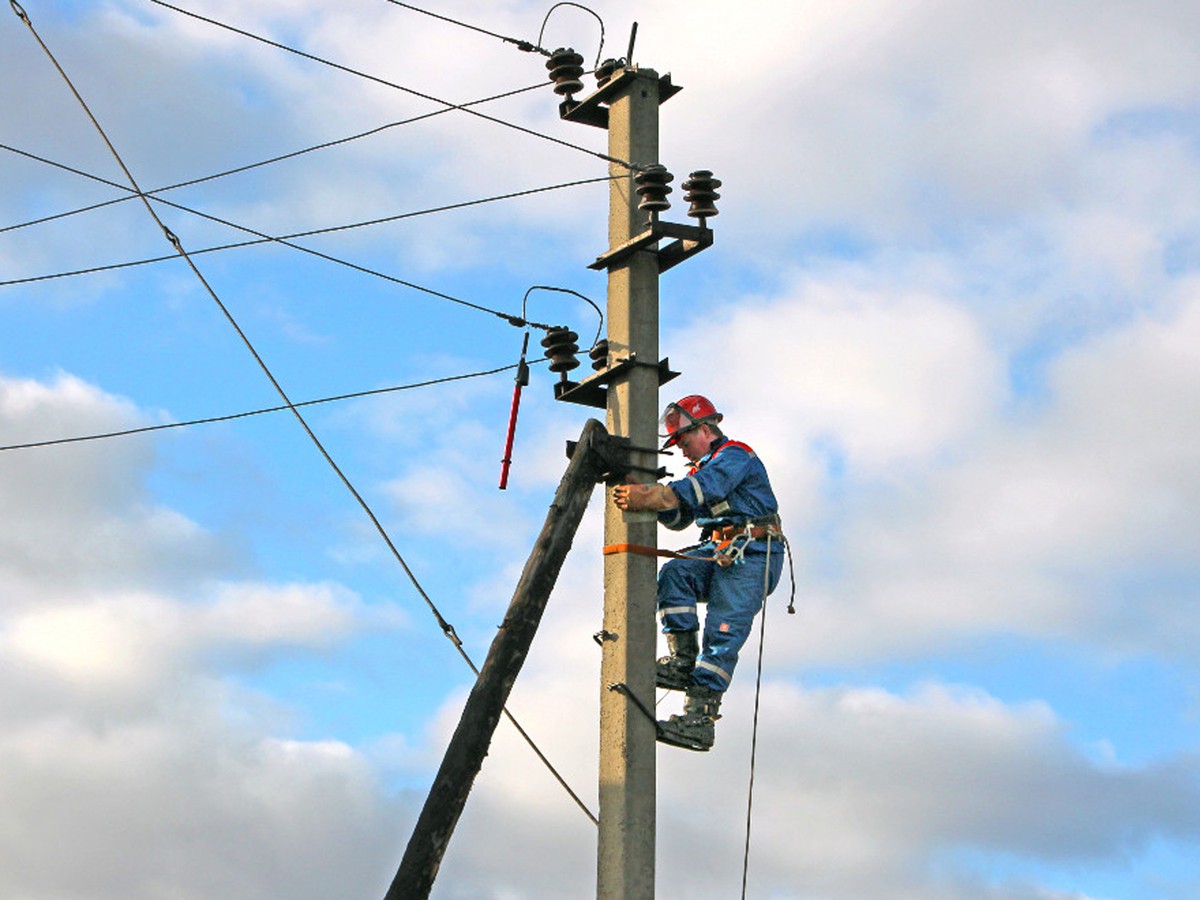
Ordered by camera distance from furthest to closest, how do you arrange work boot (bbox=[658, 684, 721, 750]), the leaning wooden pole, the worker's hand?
the worker's hand
work boot (bbox=[658, 684, 721, 750])
the leaning wooden pole

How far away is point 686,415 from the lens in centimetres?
985

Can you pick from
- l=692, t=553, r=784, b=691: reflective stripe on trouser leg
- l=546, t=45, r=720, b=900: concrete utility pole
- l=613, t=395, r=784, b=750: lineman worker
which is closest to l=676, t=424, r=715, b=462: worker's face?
l=613, t=395, r=784, b=750: lineman worker

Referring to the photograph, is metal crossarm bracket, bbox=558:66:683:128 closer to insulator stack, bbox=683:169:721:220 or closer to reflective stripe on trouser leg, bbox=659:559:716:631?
insulator stack, bbox=683:169:721:220

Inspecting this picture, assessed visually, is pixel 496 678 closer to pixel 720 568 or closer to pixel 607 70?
pixel 720 568

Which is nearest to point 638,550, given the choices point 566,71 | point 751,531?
point 751,531

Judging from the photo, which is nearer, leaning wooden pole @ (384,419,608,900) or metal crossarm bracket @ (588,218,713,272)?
leaning wooden pole @ (384,419,608,900)

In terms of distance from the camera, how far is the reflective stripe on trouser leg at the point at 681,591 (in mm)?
9648

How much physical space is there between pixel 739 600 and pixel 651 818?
1298mm

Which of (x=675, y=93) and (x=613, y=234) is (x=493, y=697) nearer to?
(x=613, y=234)

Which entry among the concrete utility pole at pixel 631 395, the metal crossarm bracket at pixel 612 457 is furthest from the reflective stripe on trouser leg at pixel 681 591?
the metal crossarm bracket at pixel 612 457

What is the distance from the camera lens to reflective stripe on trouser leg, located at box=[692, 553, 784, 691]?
30.9 ft

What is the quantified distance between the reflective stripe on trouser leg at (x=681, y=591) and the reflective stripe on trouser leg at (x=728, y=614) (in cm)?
7

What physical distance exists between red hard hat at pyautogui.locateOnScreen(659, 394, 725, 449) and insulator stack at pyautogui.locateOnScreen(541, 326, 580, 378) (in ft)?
1.94

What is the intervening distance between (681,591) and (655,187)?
2.11 meters
